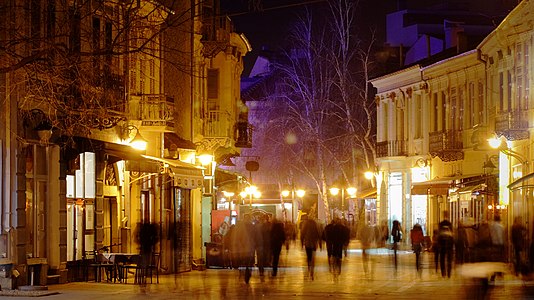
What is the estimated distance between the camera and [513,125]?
136 feet

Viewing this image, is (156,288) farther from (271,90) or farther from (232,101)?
(271,90)

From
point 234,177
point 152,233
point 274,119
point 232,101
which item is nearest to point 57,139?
point 152,233

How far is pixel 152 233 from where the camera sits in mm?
29578

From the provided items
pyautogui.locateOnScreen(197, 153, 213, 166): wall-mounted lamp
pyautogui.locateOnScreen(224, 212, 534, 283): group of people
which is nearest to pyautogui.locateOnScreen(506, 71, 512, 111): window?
pyautogui.locateOnScreen(224, 212, 534, 283): group of people

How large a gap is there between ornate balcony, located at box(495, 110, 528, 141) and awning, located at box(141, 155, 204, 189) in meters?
11.9

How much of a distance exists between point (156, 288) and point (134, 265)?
197 cm

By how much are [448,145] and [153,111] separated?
24304 millimetres

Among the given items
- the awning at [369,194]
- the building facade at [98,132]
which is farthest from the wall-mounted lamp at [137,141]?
the awning at [369,194]

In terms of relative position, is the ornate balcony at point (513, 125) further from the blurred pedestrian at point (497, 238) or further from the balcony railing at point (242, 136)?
the blurred pedestrian at point (497, 238)

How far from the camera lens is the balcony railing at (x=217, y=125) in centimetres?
4219

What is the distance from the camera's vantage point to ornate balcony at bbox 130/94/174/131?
1328 inches

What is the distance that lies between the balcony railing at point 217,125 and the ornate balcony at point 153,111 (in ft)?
26.2

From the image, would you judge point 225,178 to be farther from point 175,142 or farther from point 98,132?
point 98,132

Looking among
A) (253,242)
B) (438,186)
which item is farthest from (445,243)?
(438,186)
